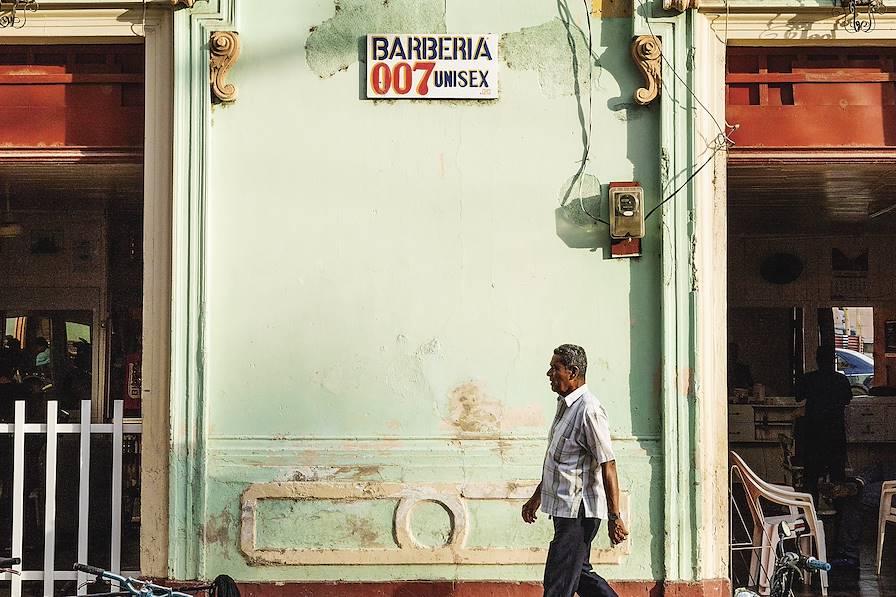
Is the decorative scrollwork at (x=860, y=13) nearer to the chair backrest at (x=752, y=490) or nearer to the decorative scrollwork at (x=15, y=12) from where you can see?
the chair backrest at (x=752, y=490)

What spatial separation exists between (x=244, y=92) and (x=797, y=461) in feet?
27.9

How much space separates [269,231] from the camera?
23.3ft

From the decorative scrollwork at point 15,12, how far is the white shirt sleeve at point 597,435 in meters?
4.64

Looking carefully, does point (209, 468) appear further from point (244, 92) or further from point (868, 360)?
point (868, 360)

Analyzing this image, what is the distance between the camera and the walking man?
574cm

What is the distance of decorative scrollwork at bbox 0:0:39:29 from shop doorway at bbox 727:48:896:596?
15.9 ft

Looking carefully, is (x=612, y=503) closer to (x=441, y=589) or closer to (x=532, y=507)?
(x=532, y=507)

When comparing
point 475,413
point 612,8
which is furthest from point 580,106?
point 475,413

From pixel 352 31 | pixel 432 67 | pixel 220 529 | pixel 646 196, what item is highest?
pixel 352 31

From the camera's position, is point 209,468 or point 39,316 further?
point 39,316

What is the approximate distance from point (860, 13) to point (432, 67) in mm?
2920

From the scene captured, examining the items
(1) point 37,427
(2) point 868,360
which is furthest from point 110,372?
(2) point 868,360

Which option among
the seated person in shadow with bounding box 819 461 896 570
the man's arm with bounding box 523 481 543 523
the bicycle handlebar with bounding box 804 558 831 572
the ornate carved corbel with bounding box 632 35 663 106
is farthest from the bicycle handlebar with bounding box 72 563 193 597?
the seated person in shadow with bounding box 819 461 896 570

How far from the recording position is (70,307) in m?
13.4
